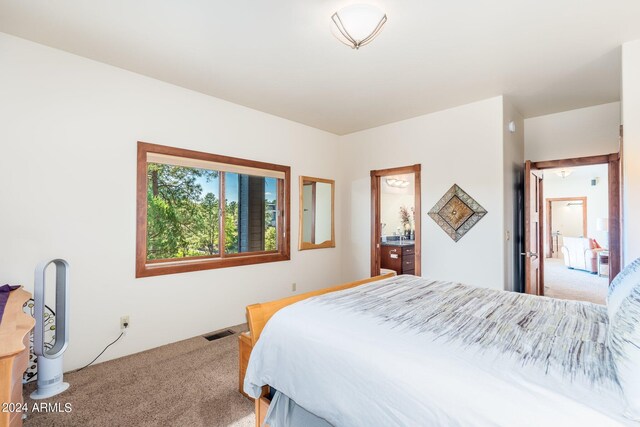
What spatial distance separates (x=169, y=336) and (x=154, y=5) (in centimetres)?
295

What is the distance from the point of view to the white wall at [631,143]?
244 centimetres

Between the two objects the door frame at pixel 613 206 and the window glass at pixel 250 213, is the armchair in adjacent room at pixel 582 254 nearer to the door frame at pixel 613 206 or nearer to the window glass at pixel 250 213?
the door frame at pixel 613 206

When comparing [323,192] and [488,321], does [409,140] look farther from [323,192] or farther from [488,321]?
[488,321]

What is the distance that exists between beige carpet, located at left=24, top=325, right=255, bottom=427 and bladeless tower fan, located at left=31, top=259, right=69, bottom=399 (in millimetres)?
99

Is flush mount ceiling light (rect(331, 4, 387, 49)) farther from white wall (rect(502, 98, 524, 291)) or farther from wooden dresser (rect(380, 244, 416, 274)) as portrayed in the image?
wooden dresser (rect(380, 244, 416, 274))

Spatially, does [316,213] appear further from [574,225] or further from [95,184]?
[574,225]

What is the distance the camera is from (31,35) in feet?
7.88

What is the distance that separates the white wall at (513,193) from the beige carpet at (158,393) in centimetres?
317

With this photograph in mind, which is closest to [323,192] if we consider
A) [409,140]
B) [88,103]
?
[409,140]

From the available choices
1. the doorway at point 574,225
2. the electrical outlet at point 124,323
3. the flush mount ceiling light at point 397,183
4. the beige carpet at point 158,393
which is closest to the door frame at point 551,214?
the doorway at point 574,225

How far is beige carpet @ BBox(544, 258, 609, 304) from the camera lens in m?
4.94

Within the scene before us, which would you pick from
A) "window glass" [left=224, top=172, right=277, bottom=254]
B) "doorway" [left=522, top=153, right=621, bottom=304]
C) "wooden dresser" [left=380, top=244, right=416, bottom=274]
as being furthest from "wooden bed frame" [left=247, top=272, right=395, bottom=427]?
"wooden dresser" [left=380, top=244, right=416, bottom=274]

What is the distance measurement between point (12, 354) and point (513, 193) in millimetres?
4627

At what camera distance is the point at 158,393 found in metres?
2.29
